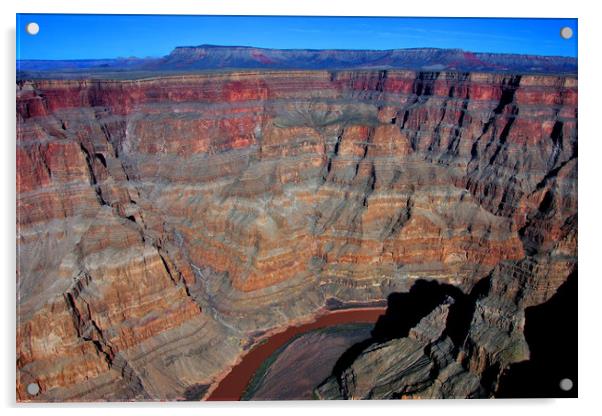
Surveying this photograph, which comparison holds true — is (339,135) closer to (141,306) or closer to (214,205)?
(214,205)

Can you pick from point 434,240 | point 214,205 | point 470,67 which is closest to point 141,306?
point 214,205

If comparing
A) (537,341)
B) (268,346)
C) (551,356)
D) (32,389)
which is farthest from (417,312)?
(32,389)

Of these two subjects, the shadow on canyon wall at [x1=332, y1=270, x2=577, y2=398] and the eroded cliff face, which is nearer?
the shadow on canyon wall at [x1=332, y1=270, x2=577, y2=398]

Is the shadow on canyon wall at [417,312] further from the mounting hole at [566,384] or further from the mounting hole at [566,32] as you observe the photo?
the mounting hole at [566,32]

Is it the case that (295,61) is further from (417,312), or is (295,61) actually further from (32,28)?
(32,28)

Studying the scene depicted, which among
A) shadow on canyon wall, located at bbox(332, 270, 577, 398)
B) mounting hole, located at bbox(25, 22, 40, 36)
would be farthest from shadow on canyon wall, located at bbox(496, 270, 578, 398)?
mounting hole, located at bbox(25, 22, 40, 36)

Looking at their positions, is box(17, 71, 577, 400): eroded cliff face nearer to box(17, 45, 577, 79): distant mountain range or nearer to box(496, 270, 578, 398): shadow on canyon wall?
box(496, 270, 578, 398): shadow on canyon wall
